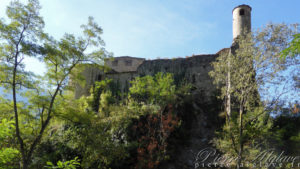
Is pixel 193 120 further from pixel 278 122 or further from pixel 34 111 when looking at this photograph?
pixel 34 111

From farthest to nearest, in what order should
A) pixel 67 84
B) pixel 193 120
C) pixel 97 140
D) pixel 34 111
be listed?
pixel 193 120
pixel 67 84
pixel 34 111
pixel 97 140

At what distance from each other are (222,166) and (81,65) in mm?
9380

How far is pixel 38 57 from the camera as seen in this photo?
34.1 ft

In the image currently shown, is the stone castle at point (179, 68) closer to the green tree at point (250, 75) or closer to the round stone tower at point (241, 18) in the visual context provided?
the round stone tower at point (241, 18)

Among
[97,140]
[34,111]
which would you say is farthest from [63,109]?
[97,140]

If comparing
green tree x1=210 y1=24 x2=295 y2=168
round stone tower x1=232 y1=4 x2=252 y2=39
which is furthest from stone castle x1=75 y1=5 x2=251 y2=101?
green tree x1=210 y1=24 x2=295 y2=168

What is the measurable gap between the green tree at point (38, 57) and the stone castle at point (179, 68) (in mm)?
7761

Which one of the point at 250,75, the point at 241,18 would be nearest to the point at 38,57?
the point at 250,75

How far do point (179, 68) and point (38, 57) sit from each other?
12.5 metres

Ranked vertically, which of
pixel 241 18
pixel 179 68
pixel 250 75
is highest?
pixel 241 18

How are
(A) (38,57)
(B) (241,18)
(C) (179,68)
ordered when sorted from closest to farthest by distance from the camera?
(A) (38,57), (B) (241,18), (C) (179,68)

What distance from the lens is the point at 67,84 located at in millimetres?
12203

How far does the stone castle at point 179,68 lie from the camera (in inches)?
728

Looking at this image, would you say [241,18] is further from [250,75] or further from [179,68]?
[250,75]
